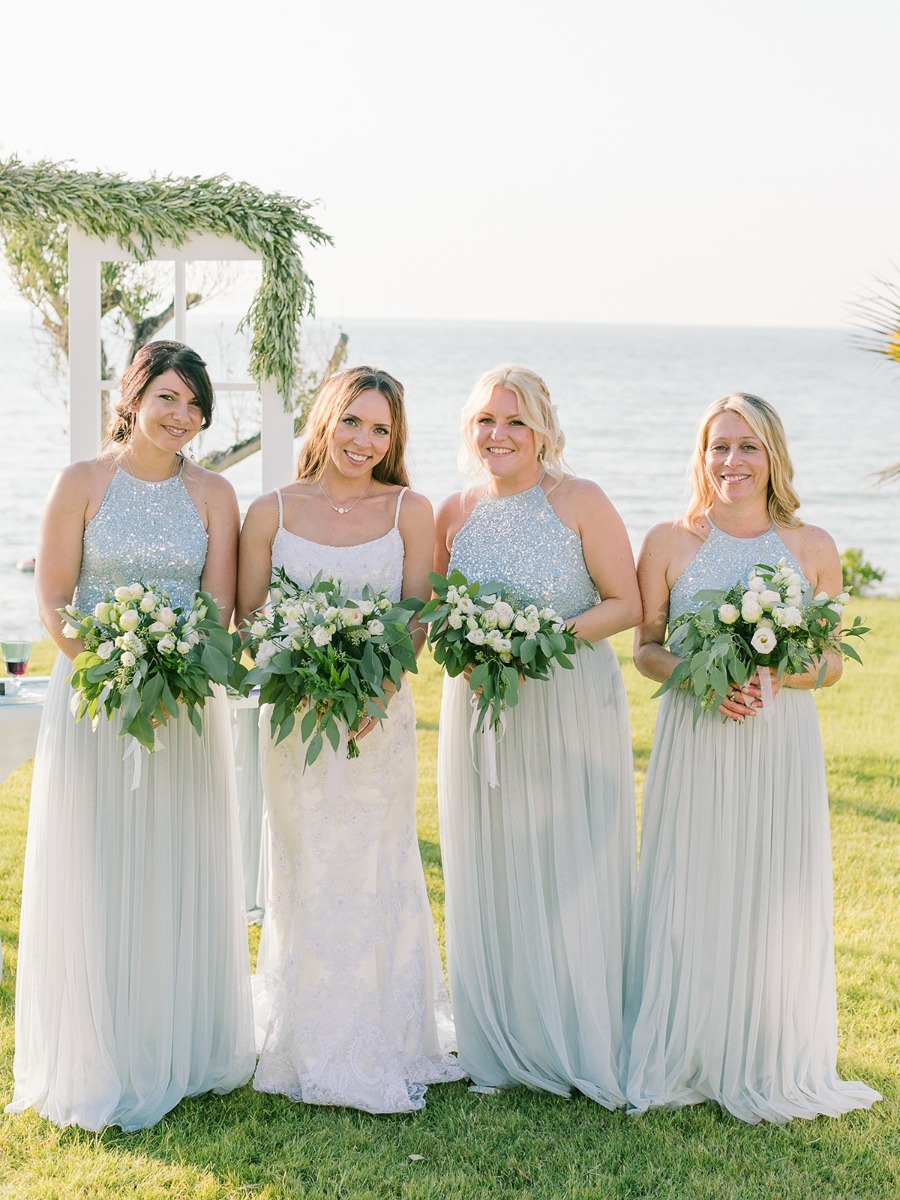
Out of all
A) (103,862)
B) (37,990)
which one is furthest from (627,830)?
(37,990)

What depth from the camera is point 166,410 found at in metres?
4.24

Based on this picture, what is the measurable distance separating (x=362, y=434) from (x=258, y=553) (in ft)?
1.79

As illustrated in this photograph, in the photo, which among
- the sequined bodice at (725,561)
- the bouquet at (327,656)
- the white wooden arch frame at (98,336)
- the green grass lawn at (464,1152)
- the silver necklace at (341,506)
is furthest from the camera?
the white wooden arch frame at (98,336)

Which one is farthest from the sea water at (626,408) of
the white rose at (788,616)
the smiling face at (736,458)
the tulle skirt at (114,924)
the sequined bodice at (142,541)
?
the white rose at (788,616)

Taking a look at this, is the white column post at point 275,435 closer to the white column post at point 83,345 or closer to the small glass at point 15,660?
the white column post at point 83,345

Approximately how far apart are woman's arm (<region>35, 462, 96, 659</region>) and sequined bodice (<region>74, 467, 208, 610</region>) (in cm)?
5

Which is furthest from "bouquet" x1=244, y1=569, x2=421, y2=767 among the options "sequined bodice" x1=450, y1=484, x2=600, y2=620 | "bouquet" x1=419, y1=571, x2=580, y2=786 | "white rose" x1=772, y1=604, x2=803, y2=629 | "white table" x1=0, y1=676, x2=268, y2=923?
"white table" x1=0, y1=676, x2=268, y2=923

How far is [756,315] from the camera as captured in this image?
166ft

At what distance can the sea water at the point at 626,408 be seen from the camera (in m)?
33.2

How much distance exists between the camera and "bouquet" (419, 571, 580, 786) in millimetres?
4059

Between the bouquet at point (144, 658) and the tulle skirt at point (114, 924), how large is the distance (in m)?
0.34

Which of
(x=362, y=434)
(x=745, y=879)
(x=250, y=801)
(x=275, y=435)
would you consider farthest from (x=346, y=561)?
(x=250, y=801)

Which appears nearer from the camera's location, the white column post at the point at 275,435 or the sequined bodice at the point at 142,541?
the sequined bodice at the point at 142,541

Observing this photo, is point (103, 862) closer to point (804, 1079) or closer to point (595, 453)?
point (804, 1079)
